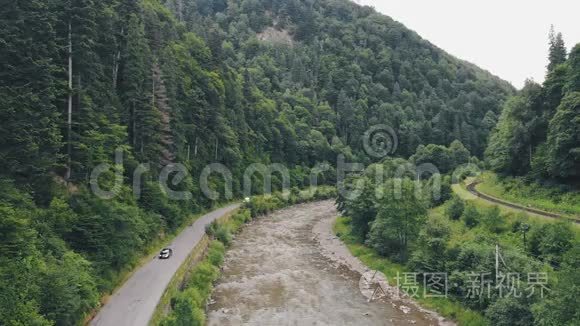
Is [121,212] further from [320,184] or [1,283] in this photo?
[320,184]

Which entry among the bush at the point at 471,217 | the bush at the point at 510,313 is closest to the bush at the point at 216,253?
A: the bush at the point at 471,217

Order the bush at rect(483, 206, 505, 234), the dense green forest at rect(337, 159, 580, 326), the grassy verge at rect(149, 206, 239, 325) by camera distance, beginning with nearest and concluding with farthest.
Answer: the dense green forest at rect(337, 159, 580, 326), the grassy verge at rect(149, 206, 239, 325), the bush at rect(483, 206, 505, 234)

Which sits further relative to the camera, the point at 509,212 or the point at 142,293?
the point at 509,212

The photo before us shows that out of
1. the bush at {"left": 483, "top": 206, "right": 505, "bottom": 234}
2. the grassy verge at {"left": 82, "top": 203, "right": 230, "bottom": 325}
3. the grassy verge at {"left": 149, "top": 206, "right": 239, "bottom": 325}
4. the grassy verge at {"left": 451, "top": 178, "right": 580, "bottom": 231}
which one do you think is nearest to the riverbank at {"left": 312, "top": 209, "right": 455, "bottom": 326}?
the bush at {"left": 483, "top": 206, "right": 505, "bottom": 234}

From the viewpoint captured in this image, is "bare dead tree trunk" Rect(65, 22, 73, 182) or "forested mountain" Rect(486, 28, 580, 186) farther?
"forested mountain" Rect(486, 28, 580, 186)

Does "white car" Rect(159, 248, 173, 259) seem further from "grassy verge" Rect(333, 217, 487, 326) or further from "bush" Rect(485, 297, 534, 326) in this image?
"bush" Rect(485, 297, 534, 326)

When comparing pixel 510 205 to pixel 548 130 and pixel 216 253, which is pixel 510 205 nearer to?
pixel 548 130

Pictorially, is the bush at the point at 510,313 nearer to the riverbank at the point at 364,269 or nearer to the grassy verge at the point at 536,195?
the riverbank at the point at 364,269

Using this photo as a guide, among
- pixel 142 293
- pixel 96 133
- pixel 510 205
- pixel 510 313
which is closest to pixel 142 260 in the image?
pixel 142 293
